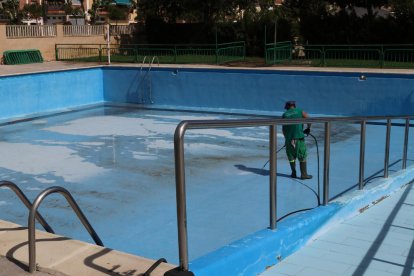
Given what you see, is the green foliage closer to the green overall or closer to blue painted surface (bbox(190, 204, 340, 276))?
the green overall

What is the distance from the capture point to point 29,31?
27828 mm

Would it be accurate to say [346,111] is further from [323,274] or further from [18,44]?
[18,44]

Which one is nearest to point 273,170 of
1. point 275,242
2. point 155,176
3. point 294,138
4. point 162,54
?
point 275,242

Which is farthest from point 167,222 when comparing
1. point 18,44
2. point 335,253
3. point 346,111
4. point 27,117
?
point 18,44

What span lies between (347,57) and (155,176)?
14.4 meters

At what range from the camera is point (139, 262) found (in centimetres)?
339

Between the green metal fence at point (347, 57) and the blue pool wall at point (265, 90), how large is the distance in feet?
7.11

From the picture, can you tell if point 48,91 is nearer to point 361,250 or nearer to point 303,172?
point 303,172

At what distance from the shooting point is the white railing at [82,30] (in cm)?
2997

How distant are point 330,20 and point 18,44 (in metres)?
16.3

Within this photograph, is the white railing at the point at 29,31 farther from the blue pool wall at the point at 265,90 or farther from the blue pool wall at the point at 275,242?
the blue pool wall at the point at 275,242

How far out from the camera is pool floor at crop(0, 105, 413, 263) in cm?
765

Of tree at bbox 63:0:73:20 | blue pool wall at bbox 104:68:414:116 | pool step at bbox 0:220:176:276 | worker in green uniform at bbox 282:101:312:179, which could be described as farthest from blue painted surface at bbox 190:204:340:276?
tree at bbox 63:0:73:20

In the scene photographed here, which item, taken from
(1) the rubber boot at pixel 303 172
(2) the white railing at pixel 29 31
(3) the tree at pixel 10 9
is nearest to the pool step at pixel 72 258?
(1) the rubber boot at pixel 303 172
